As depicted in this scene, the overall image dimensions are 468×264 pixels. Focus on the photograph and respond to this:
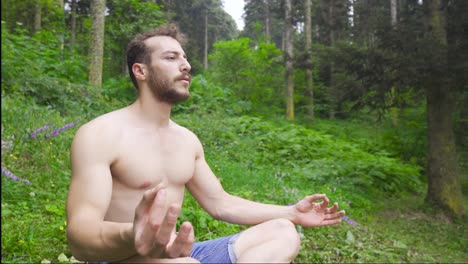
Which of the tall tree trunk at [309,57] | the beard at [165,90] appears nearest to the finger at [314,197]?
the beard at [165,90]

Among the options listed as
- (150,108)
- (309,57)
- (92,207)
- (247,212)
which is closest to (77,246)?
(92,207)

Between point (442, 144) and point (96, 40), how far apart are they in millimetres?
7206

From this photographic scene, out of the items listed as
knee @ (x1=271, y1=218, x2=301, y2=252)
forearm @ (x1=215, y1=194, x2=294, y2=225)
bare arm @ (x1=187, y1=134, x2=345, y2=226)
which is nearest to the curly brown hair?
bare arm @ (x1=187, y1=134, x2=345, y2=226)

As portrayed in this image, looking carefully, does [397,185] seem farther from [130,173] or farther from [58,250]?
[130,173]

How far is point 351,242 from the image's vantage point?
4887 mm

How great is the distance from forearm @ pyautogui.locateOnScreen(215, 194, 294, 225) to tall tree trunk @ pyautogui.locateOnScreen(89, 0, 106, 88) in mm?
7522

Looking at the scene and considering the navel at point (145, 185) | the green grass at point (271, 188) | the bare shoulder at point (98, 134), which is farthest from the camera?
the green grass at point (271, 188)

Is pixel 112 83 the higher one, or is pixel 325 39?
pixel 325 39

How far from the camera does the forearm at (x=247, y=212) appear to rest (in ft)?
6.36

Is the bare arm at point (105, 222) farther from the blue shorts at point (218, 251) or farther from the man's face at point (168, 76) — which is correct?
the blue shorts at point (218, 251)

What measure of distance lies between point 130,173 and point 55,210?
246cm

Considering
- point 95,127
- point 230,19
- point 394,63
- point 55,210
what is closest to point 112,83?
point 394,63

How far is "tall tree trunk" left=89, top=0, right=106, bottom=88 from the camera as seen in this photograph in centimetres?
866

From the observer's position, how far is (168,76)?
1657mm
